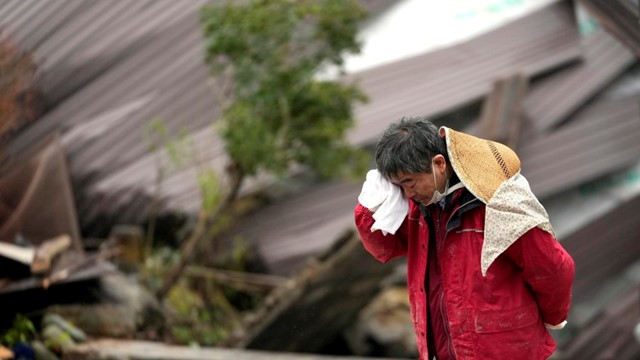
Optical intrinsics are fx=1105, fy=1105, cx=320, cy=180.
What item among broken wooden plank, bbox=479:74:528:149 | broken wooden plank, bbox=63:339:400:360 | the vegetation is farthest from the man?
broken wooden plank, bbox=479:74:528:149

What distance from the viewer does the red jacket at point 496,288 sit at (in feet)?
11.8

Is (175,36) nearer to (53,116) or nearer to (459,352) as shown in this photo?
(53,116)

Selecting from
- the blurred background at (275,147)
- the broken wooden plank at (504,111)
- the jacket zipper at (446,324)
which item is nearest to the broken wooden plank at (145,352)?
the blurred background at (275,147)

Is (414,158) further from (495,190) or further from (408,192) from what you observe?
(495,190)

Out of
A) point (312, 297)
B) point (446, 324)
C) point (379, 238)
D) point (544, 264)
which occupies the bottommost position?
point (312, 297)

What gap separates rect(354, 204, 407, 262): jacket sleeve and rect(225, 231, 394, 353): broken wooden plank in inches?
155

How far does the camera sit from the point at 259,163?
30.2 feet

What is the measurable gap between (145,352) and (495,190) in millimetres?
3761

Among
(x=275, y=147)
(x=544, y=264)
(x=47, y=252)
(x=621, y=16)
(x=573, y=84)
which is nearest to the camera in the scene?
(x=544, y=264)

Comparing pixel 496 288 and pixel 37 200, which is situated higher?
pixel 496 288

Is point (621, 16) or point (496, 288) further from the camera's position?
Answer: point (621, 16)

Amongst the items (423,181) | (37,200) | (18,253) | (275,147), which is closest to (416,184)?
(423,181)

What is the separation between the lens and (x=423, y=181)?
364 centimetres

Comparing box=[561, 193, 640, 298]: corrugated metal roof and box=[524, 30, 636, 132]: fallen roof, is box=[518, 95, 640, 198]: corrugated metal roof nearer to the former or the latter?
box=[524, 30, 636, 132]: fallen roof
